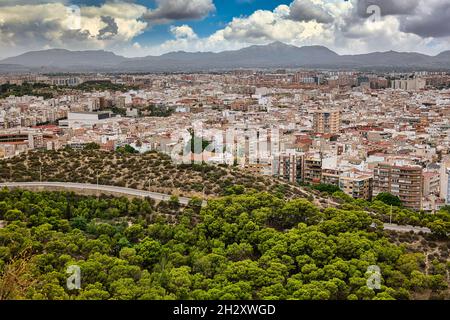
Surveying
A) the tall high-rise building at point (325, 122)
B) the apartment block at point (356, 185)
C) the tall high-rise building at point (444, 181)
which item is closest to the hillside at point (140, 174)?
the apartment block at point (356, 185)

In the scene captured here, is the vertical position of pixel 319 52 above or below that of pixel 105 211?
above

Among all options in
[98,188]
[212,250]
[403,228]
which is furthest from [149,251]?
[403,228]

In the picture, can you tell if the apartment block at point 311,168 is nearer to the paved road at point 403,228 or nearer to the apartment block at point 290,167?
the apartment block at point 290,167

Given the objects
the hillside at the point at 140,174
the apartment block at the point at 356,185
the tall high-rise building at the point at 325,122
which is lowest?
the apartment block at the point at 356,185

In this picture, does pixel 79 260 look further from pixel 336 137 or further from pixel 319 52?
pixel 336 137

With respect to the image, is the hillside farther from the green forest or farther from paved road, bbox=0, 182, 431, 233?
the green forest

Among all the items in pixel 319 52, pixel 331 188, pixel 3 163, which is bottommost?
pixel 331 188
